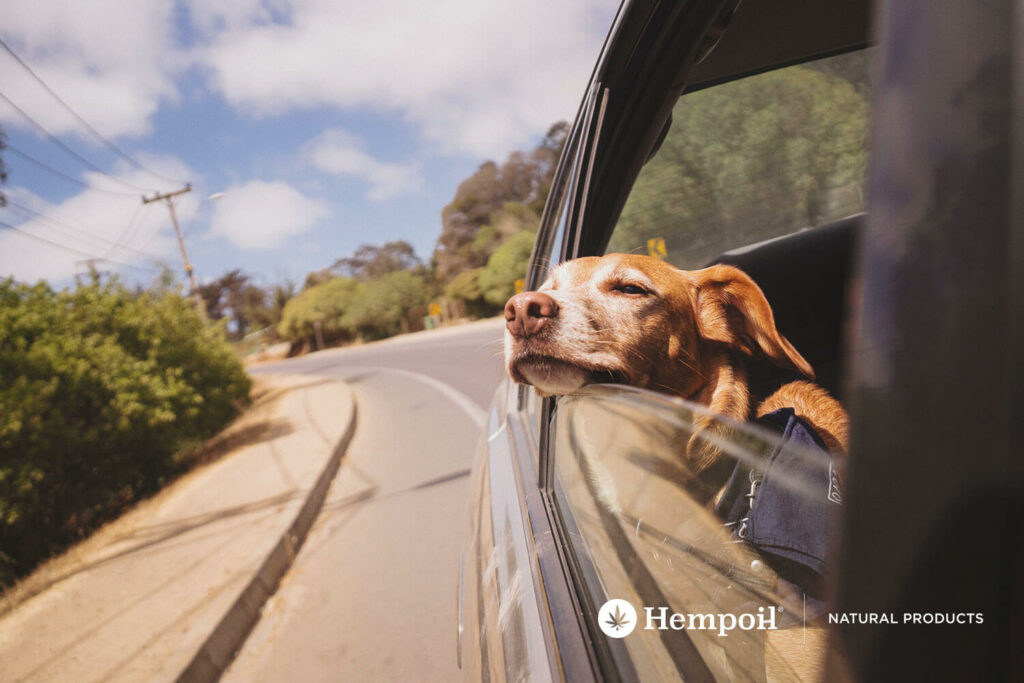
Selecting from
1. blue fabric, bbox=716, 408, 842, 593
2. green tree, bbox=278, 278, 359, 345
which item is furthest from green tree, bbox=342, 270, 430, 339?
blue fabric, bbox=716, 408, 842, 593

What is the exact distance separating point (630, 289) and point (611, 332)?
0.50 feet

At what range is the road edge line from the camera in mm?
3006

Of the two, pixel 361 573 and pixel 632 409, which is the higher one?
pixel 632 409

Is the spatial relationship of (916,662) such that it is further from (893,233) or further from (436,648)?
(436,648)

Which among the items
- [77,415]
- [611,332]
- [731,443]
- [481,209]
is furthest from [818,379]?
[481,209]

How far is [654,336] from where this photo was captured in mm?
1246

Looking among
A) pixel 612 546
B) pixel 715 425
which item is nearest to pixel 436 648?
pixel 612 546

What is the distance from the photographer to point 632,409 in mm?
994

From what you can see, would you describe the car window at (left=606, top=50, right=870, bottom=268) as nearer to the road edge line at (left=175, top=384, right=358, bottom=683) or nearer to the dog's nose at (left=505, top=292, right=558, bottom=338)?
the dog's nose at (left=505, top=292, right=558, bottom=338)

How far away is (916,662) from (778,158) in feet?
8.67

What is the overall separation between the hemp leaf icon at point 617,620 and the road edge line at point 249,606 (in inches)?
116

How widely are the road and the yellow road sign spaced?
2.15 feet

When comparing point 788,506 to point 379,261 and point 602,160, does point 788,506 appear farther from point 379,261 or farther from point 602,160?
point 379,261

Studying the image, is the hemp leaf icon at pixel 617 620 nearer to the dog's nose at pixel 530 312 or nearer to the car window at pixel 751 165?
the dog's nose at pixel 530 312
